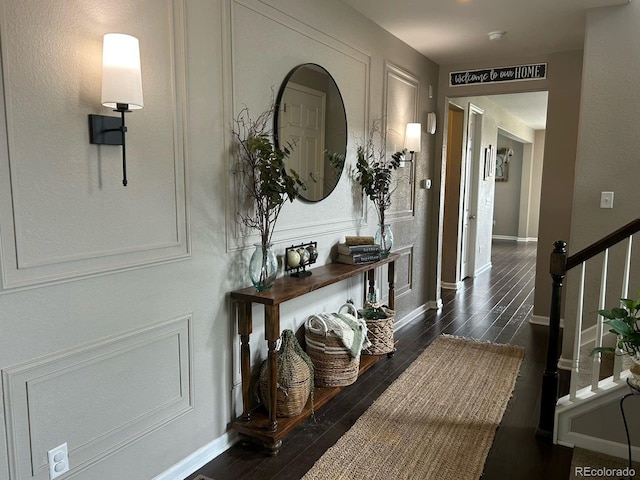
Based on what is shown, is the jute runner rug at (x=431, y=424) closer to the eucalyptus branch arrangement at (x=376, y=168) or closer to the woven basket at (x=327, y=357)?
the woven basket at (x=327, y=357)

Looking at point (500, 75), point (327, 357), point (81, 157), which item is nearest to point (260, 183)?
point (81, 157)

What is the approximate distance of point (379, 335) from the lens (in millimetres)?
3393

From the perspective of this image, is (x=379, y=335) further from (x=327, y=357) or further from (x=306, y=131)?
(x=306, y=131)

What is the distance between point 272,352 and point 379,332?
4.17 ft

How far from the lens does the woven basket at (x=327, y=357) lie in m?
2.83

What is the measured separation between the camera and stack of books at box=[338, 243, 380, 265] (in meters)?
3.17

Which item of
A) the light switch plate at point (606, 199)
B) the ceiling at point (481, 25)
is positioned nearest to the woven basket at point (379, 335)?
the light switch plate at point (606, 199)

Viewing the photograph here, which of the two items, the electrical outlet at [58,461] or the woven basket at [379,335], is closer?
the electrical outlet at [58,461]

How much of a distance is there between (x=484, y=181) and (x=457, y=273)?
1.63 meters

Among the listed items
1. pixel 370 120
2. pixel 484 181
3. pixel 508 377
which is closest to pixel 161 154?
pixel 370 120

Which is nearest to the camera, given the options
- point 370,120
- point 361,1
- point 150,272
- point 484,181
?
point 150,272

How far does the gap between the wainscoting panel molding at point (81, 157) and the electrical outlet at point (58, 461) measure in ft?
1.97

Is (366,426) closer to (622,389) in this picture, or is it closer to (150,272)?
(622,389)

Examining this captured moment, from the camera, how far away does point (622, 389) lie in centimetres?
222
